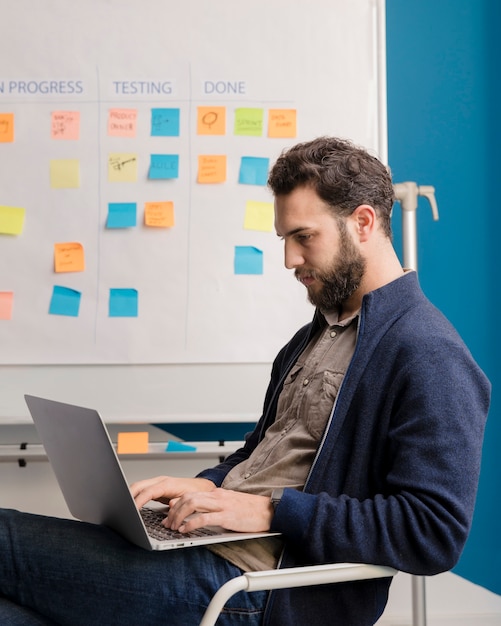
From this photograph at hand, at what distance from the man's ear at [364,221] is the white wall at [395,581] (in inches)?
41.6

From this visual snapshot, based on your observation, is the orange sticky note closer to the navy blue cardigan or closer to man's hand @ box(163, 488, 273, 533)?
the navy blue cardigan

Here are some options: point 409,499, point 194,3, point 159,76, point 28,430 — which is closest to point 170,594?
point 409,499

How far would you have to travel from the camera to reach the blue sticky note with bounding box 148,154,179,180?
211 cm

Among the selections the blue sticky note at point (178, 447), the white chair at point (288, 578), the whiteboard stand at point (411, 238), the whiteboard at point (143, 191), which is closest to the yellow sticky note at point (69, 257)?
the whiteboard at point (143, 191)

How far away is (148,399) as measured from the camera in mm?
2094

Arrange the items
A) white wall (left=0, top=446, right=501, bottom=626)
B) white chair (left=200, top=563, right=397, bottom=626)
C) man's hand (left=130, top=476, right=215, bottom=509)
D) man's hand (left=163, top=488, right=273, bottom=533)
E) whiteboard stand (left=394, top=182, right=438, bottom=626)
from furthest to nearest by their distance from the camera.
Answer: white wall (left=0, top=446, right=501, bottom=626) < whiteboard stand (left=394, top=182, right=438, bottom=626) < man's hand (left=130, top=476, right=215, bottom=509) < man's hand (left=163, top=488, right=273, bottom=533) < white chair (left=200, top=563, right=397, bottom=626)

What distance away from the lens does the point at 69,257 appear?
208 cm

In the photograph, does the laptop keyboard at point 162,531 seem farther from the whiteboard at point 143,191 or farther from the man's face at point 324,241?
the whiteboard at point 143,191

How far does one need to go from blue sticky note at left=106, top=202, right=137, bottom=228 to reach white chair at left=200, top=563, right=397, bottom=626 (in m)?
1.21

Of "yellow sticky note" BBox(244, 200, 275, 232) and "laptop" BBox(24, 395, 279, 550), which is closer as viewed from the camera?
"laptop" BBox(24, 395, 279, 550)

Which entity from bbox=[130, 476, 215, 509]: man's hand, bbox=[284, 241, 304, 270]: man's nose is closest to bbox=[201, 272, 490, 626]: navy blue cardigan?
bbox=[284, 241, 304, 270]: man's nose

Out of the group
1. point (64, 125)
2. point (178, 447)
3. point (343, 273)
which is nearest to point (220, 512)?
point (343, 273)

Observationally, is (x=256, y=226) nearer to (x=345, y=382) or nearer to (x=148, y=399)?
(x=148, y=399)

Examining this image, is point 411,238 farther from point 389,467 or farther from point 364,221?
point 389,467
